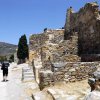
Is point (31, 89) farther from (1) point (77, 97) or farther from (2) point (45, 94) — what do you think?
(1) point (77, 97)

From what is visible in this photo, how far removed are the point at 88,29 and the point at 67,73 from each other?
7427 mm

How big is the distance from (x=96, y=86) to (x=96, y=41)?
41.5 ft

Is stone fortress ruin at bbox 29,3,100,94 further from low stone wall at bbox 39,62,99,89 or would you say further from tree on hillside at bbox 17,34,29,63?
tree on hillside at bbox 17,34,29,63

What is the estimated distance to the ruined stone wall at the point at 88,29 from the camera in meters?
18.9

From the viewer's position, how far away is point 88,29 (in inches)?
781

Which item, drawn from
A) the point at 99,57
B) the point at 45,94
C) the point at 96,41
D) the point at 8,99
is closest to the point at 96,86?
the point at 45,94

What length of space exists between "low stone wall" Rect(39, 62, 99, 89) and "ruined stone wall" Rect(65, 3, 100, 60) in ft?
18.3

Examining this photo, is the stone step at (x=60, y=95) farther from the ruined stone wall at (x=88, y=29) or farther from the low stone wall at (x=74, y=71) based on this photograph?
the ruined stone wall at (x=88, y=29)

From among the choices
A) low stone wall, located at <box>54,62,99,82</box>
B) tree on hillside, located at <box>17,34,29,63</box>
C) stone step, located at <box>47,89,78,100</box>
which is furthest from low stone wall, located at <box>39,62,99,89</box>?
tree on hillside, located at <box>17,34,29,63</box>

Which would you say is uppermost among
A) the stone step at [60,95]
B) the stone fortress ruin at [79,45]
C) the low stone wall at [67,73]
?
the stone fortress ruin at [79,45]

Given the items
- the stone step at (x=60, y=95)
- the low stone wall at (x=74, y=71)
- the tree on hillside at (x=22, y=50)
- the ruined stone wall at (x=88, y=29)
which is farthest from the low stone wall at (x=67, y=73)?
the tree on hillside at (x=22, y=50)

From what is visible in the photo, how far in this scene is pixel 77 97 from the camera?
9539 mm

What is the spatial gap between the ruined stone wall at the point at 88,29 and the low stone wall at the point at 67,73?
5581mm

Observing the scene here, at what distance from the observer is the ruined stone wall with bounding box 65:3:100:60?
18.9m
